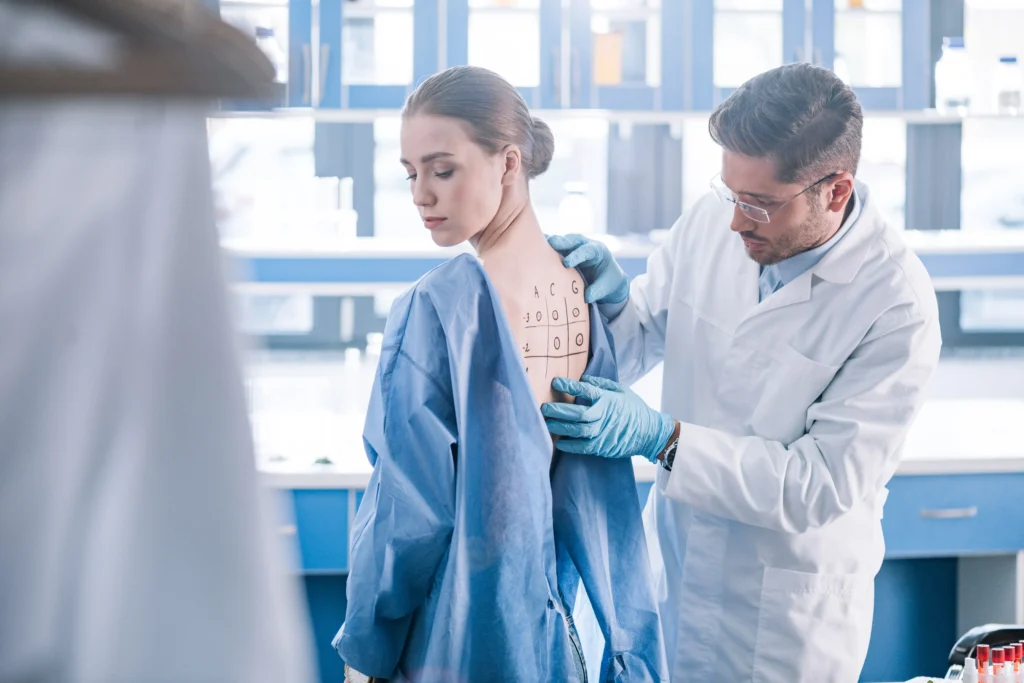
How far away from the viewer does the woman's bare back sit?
129cm

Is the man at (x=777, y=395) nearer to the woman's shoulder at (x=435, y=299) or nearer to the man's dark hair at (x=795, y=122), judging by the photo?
the man's dark hair at (x=795, y=122)

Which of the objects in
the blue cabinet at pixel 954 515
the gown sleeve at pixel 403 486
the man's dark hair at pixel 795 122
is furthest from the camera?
the blue cabinet at pixel 954 515

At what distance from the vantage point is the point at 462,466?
1118 mm

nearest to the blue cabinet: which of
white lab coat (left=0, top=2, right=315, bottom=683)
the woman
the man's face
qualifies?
the man's face

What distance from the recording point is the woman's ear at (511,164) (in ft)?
4.14

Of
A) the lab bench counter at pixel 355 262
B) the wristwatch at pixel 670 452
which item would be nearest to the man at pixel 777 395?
the wristwatch at pixel 670 452

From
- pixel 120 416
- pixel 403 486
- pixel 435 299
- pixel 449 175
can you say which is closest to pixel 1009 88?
pixel 449 175

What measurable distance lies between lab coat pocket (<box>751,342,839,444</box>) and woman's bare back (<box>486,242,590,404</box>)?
32 cm

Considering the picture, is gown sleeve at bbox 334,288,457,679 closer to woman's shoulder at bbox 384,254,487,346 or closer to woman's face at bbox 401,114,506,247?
woman's shoulder at bbox 384,254,487,346

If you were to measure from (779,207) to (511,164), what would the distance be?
0.44m

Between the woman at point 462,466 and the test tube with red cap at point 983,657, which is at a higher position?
the woman at point 462,466

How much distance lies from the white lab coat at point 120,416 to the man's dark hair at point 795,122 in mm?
1169

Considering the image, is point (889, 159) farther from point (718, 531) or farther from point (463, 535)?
point (463, 535)

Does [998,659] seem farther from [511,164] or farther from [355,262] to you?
[355,262]
